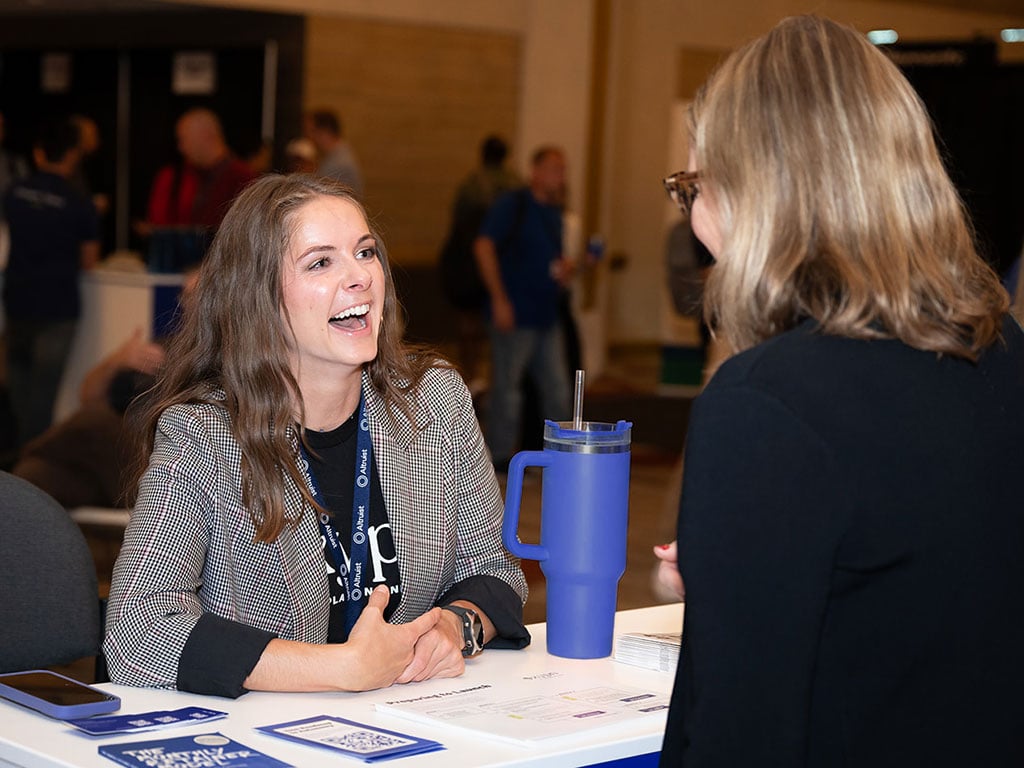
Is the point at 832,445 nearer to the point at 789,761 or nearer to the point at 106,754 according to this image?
the point at 789,761

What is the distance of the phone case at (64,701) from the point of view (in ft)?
5.41

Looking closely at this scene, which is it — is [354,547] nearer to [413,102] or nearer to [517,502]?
[517,502]

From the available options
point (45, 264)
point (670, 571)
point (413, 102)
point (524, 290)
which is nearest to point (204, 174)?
point (45, 264)

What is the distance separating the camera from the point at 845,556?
114 centimetres

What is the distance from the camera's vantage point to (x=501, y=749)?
1.57 metres

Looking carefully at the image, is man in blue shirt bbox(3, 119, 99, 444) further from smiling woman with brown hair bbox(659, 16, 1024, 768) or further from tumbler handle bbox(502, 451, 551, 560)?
smiling woman with brown hair bbox(659, 16, 1024, 768)

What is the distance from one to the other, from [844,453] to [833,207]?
20 centimetres

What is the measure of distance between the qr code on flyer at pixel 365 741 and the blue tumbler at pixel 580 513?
15.6 inches

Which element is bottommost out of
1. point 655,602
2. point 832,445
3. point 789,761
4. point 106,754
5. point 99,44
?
point 655,602

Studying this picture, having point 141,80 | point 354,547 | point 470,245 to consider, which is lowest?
point 354,547

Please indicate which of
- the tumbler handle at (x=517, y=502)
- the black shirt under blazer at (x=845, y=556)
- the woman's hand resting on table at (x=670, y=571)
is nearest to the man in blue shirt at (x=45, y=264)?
the tumbler handle at (x=517, y=502)

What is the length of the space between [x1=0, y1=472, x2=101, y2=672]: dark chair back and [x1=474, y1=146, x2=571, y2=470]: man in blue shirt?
4827 mm

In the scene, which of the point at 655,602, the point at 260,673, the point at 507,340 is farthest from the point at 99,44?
the point at 260,673

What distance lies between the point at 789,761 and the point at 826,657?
0.09m
